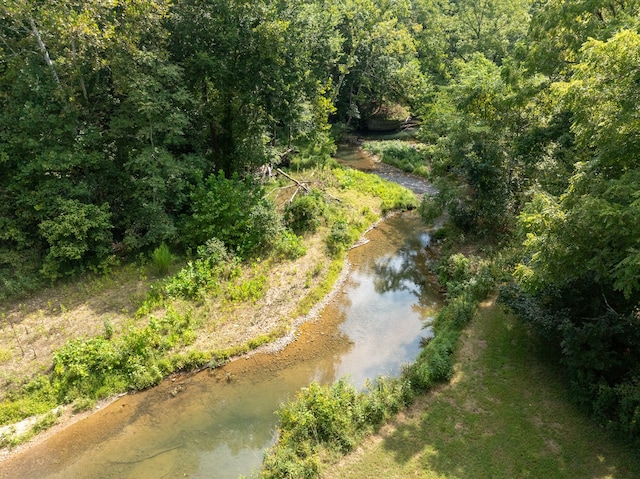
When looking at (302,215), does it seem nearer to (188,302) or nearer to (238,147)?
(238,147)

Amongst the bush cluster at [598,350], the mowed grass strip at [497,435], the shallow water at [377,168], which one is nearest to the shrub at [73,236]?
the mowed grass strip at [497,435]

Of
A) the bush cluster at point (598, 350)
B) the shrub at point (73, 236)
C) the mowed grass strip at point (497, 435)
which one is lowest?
the mowed grass strip at point (497, 435)

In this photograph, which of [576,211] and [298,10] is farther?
[298,10]

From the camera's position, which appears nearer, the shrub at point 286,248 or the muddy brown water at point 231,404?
the muddy brown water at point 231,404

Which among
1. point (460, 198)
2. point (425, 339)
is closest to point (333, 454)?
point (425, 339)

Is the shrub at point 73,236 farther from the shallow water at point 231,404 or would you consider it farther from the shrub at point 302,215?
the shrub at point 302,215

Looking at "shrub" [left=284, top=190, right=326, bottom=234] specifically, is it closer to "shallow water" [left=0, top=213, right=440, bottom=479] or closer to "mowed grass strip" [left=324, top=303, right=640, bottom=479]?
"shallow water" [left=0, top=213, right=440, bottom=479]

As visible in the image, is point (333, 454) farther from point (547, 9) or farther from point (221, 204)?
point (547, 9)
